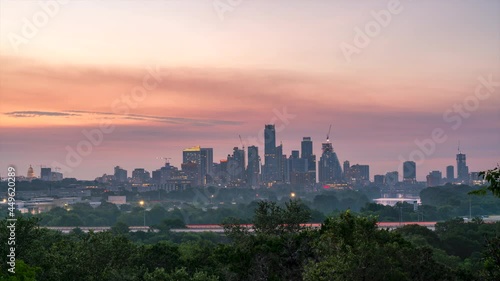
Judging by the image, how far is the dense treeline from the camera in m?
46.8

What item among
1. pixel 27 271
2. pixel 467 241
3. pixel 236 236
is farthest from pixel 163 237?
pixel 27 271

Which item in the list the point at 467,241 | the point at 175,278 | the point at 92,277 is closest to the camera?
the point at 175,278

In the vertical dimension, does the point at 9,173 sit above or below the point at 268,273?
above

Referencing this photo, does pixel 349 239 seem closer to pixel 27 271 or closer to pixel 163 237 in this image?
pixel 27 271

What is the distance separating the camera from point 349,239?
55.4 m

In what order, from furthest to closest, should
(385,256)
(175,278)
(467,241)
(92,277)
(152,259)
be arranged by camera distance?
(467,241) < (152,259) < (92,277) < (175,278) < (385,256)

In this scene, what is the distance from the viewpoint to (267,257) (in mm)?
56719

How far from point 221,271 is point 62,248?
1600 cm

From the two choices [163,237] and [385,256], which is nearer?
[385,256]

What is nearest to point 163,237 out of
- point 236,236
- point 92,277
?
point 236,236

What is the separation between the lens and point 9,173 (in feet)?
148

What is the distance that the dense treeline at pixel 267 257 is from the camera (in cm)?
4678

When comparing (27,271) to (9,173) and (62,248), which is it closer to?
(9,173)

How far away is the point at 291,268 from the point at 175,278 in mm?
10731
